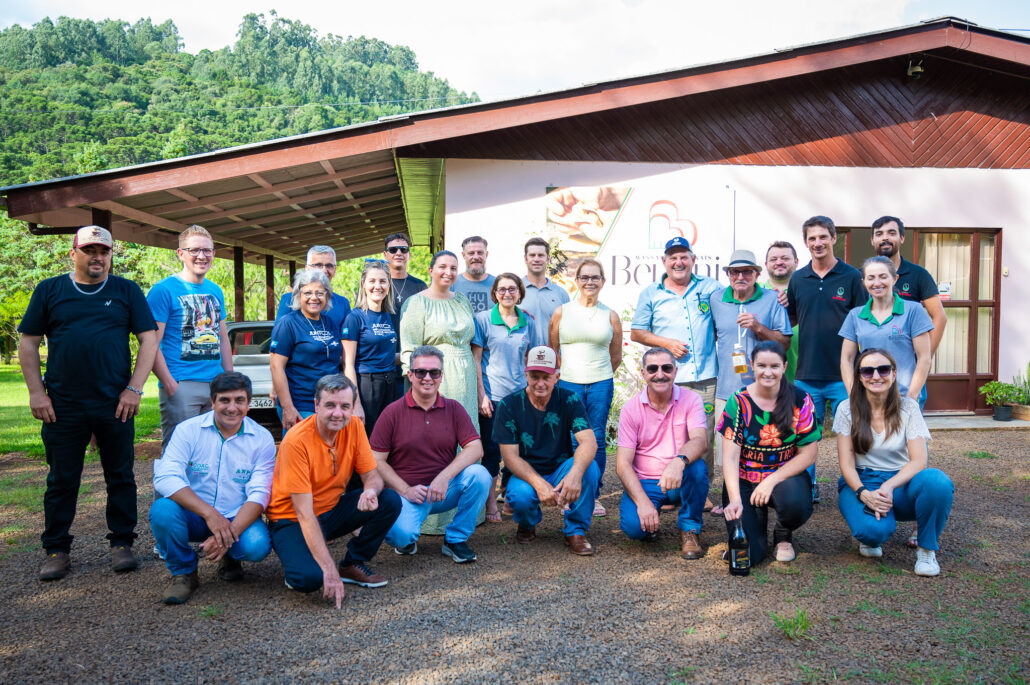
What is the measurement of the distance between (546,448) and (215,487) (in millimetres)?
2009

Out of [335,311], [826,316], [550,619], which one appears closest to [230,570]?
[335,311]

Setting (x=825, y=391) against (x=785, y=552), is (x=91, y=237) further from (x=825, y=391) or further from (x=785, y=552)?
(x=825, y=391)

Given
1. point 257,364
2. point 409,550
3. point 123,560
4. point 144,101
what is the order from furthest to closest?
point 144,101, point 257,364, point 409,550, point 123,560

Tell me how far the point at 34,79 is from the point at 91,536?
76.7 m

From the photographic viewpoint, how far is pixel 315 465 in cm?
410

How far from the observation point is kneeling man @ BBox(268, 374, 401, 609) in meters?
3.93

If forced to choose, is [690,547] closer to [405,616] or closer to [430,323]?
[405,616]

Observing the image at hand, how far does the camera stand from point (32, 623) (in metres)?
3.71

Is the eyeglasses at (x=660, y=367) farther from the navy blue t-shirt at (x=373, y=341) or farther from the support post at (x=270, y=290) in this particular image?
the support post at (x=270, y=290)

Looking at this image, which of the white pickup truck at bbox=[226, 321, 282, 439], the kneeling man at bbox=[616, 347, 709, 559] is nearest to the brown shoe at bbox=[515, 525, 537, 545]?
the kneeling man at bbox=[616, 347, 709, 559]

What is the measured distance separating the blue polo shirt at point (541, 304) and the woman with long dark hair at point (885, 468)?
224cm

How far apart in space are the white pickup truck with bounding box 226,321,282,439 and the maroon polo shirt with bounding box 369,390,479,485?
170 inches

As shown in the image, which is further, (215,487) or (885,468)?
(885,468)

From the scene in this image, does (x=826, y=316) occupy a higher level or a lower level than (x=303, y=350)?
higher
